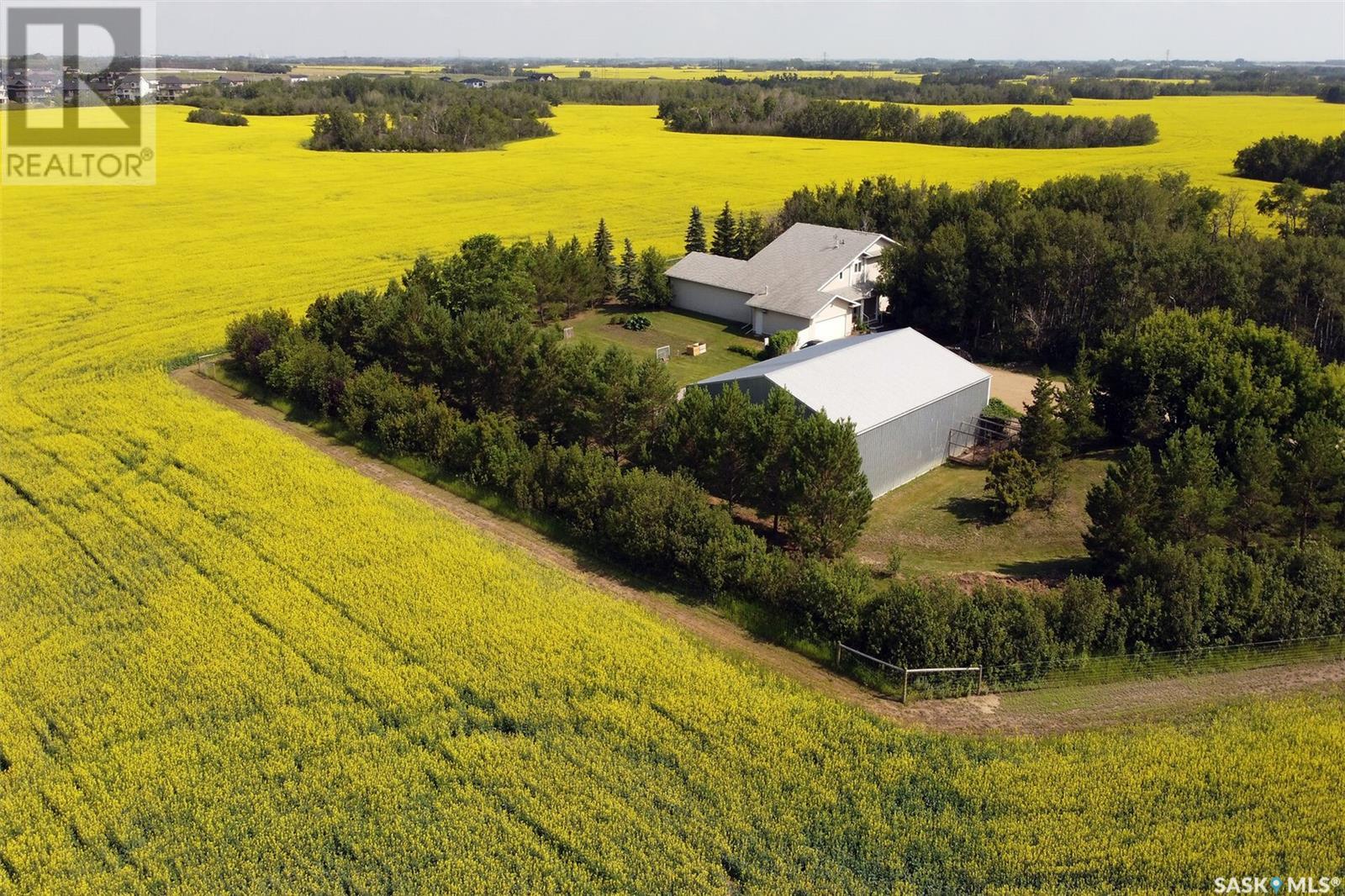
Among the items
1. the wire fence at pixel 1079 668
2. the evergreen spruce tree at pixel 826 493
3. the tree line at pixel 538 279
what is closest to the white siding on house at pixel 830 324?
the tree line at pixel 538 279

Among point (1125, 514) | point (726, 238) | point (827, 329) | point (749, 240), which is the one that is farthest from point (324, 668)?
point (726, 238)

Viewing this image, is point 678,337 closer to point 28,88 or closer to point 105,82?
point 28,88

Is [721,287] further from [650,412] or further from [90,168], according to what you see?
[90,168]

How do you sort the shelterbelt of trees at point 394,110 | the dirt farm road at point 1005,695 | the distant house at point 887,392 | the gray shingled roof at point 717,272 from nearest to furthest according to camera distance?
the dirt farm road at point 1005,695
the distant house at point 887,392
the gray shingled roof at point 717,272
the shelterbelt of trees at point 394,110

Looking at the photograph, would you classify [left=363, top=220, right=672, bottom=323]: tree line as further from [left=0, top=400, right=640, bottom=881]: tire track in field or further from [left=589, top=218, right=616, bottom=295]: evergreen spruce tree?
[left=0, top=400, right=640, bottom=881]: tire track in field

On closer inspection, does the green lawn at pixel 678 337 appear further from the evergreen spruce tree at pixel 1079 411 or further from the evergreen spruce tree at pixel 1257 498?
the evergreen spruce tree at pixel 1257 498

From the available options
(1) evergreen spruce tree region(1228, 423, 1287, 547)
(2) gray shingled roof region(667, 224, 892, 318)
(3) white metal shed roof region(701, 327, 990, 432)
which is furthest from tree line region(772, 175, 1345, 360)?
(1) evergreen spruce tree region(1228, 423, 1287, 547)
